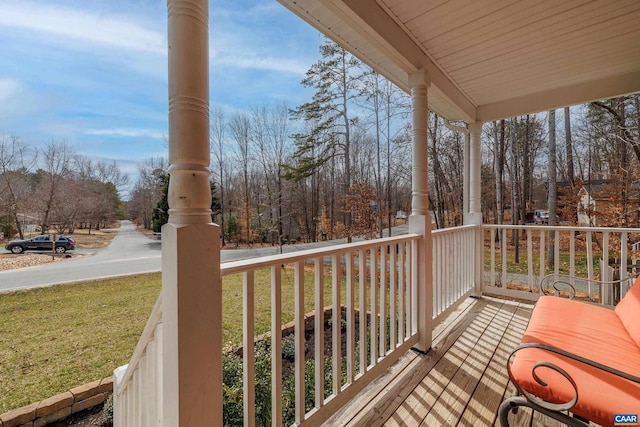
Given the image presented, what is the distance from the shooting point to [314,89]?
7816mm

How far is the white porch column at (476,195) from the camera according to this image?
145 inches

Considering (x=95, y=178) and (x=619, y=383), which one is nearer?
(x=619, y=383)

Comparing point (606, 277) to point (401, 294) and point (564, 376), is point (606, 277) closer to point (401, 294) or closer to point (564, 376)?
point (401, 294)

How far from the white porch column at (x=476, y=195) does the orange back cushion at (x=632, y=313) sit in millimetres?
1752

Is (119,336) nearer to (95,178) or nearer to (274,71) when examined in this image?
(95,178)

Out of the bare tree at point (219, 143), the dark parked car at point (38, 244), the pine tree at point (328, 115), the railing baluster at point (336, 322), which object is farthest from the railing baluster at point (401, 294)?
the pine tree at point (328, 115)

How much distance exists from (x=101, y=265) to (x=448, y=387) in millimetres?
5345

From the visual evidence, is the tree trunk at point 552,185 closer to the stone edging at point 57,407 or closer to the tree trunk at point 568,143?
the tree trunk at point 568,143

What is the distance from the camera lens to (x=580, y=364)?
1259 mm

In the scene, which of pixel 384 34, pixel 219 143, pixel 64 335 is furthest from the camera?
pixel 219 143

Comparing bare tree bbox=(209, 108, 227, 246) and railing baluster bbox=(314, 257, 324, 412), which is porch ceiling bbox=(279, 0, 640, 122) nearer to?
railing baluster bbox=(314, 257, 324, 412)

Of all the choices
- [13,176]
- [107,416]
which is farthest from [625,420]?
[13,176]

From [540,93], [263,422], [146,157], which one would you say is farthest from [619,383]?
[146,157]

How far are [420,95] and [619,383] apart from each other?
204cm
